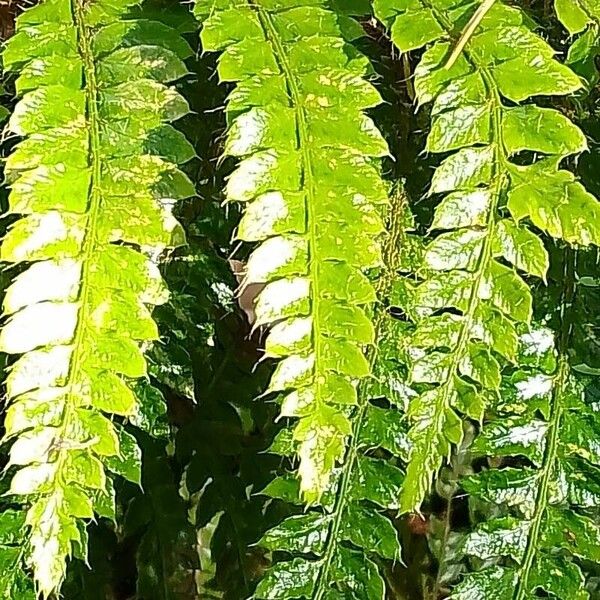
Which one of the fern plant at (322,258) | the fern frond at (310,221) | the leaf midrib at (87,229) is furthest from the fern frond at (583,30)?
the leaf midrib at (87,229)

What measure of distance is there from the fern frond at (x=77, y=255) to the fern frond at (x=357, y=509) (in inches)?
4.2

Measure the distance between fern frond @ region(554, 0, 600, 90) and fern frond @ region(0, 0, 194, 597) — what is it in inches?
8.8

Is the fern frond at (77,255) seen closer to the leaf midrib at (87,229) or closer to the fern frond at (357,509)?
the leaf midrib at (87,229)

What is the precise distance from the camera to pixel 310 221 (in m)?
0.52

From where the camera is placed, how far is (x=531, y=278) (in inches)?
25.5

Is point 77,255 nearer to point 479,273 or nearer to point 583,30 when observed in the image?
point 479,273

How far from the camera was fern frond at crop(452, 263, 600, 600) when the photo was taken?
613mm

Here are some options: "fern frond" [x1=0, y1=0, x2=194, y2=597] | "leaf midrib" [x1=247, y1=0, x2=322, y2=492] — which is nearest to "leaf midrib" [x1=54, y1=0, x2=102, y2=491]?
"fern frond" [x1=0, y1=0, x2=194, y2=597]

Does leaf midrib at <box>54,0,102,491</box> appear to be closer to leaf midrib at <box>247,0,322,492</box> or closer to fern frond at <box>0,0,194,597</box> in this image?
fern frond at <box>0,0,194,597</box>

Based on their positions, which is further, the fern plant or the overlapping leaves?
the overlapping leaves

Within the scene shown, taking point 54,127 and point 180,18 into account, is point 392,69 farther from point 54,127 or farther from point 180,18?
point 54,127

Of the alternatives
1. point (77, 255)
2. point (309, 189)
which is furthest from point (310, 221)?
point (77, 255)

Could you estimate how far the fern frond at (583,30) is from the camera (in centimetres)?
58

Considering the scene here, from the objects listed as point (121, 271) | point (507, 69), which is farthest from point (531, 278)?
point (121, 271)
